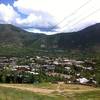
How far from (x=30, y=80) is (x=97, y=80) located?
19901 millimetres

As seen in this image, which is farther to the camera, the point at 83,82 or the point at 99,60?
the point at 83,82

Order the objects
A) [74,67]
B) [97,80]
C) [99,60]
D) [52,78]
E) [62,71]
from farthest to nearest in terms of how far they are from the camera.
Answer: [74,67] < [62,71] < [52,78] < [97,80] < [99,60]

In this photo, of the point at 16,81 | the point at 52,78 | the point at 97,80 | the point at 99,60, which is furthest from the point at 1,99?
the point at 52,78

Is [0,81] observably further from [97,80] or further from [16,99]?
[16,99]

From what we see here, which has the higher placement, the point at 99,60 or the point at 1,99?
the point at 99,60

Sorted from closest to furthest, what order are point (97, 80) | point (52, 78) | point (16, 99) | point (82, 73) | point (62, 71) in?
1. point (16, 99)
2. point (97, 80)
3. point (52, 78)
4. point (82, 73)
5. point (62, 71)

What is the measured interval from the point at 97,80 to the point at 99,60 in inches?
1436

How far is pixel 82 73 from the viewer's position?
118688 millimetres

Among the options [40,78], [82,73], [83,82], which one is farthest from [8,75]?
[82,73]

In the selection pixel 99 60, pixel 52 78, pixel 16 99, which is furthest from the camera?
pixel 52 78

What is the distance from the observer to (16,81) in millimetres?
91812

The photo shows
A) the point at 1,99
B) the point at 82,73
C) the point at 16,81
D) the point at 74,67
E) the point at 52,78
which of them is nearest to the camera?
the point at 1,99

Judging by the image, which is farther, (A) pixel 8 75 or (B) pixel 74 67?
(B) pixel 74 67

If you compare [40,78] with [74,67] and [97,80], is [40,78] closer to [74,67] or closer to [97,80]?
[97,80]
